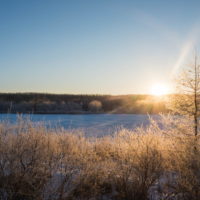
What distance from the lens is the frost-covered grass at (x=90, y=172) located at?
18.9ft

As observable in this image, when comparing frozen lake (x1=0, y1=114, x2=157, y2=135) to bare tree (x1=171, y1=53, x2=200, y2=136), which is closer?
bare tree (x1=171, y1=53, x2=200, y2=136)

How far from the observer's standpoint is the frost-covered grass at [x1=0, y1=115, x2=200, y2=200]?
5750mm

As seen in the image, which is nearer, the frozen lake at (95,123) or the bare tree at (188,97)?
the bare tree at (188,97)

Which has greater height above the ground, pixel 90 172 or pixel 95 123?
pixel 90 172

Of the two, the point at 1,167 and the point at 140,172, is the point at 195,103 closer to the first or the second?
the point at 140,172

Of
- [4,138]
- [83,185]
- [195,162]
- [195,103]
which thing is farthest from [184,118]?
[4,138]

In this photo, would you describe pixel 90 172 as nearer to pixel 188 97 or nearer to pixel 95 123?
pixel 188 97

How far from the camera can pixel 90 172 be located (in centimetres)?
620

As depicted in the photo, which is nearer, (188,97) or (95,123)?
(188,97)

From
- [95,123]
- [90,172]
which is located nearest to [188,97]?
[90,172]

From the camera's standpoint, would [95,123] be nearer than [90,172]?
No

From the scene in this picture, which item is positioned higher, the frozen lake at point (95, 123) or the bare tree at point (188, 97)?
the bare tree at point (188, 97)

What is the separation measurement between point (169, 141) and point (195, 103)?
5.17ft

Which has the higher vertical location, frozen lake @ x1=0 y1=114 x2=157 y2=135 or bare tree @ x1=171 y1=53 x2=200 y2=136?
bare tree @ x1=171 y1=53 x2=200 y2=136
